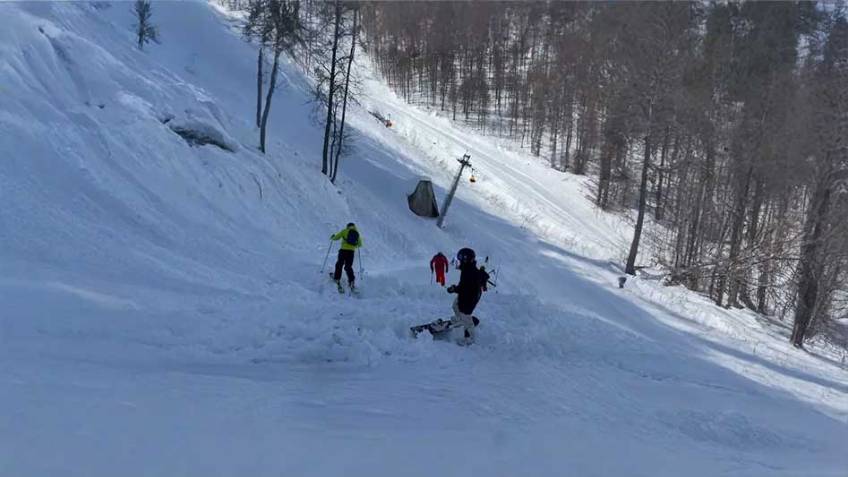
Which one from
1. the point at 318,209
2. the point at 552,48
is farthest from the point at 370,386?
the point at 552,48

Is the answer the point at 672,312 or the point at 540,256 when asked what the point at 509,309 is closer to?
the point at 672,312

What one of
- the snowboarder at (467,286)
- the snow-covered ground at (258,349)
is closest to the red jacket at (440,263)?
the snow-covered ground at (258,349)

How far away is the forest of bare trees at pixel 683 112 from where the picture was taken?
943 inches

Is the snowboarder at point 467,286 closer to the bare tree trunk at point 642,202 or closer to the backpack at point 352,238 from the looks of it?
the backpack at point 352,238

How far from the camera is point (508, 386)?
8.63m

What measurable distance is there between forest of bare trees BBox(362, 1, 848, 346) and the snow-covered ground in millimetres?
7339

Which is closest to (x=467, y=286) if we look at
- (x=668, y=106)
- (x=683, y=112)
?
(x=668, y=106)

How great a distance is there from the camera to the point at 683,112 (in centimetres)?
3297

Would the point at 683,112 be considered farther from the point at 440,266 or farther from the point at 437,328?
the point at 437,328

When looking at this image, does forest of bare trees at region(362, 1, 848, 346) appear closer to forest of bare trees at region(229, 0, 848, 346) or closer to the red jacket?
forest of bare trees at region(229, 0, 848, 346)

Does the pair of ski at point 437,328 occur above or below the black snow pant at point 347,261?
below

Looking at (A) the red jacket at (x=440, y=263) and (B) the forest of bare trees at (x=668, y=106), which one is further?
(B) the forest of bare trees at (x=668, y=106)

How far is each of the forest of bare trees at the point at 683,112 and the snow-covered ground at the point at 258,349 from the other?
7.34 meters

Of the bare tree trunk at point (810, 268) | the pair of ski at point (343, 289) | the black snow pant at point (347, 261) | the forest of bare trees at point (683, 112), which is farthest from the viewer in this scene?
the forest of bare trees at point (683, 112)
